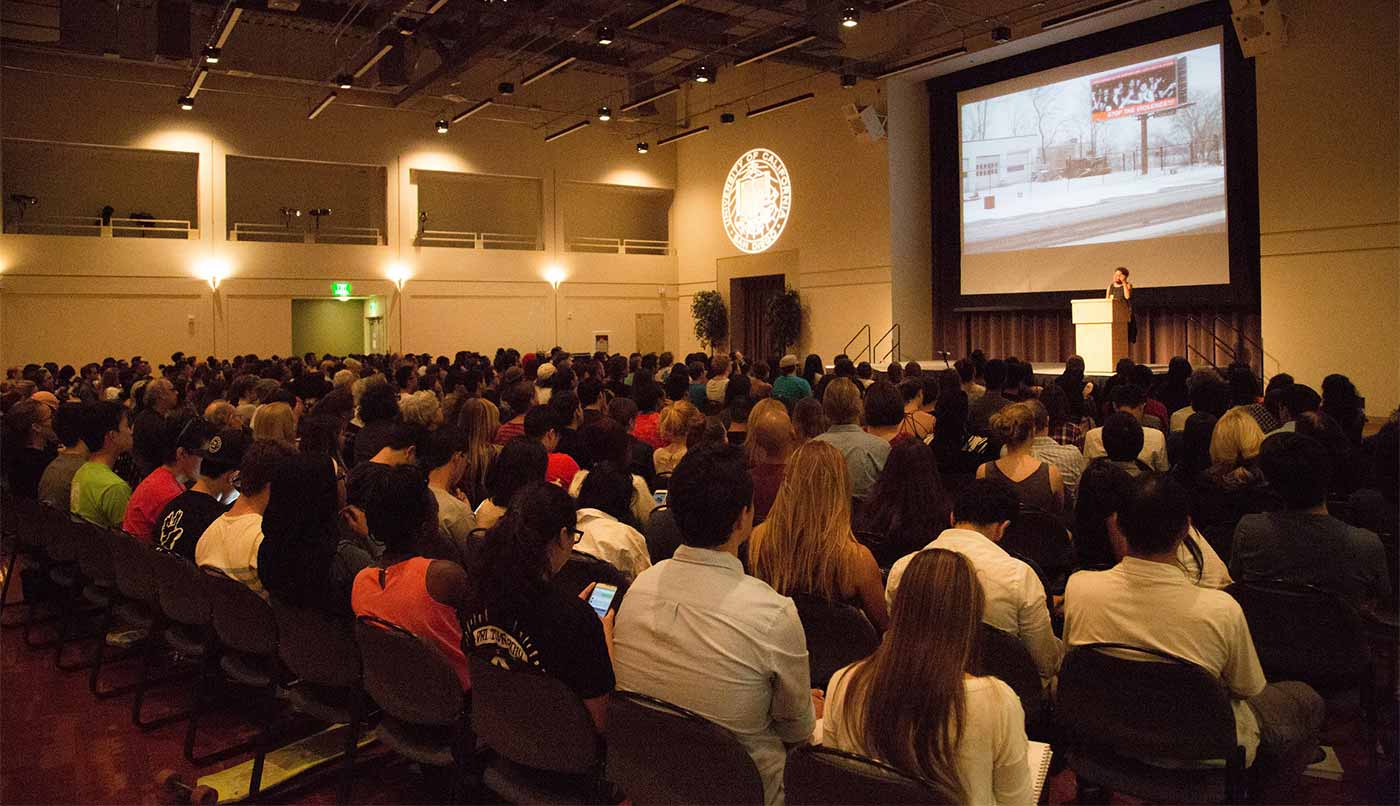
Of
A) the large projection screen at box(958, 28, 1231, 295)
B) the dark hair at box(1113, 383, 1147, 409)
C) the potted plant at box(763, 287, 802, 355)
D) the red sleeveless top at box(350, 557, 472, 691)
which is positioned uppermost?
the large projection screen at box(958, 28, 1231, 295)

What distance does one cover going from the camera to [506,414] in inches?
261

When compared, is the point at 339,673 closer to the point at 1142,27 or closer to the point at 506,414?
the point at 506,414

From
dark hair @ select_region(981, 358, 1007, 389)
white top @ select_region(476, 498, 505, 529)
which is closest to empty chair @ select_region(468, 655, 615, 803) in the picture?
white top @ select_region(476, 498, 505, 529)

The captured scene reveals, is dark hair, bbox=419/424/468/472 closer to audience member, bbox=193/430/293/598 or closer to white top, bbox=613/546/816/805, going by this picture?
audience member, bbox=193/430/293/598

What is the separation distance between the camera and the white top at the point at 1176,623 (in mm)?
2328

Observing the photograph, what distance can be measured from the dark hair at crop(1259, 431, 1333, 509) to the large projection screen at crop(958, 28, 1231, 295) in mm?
10857

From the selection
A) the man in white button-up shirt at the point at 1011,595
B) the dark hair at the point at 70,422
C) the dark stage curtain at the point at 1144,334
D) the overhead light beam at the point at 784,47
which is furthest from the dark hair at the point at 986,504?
the dark stage curtain at the point at 1144,334

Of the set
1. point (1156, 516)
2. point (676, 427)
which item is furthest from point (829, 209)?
point (1156, 516)

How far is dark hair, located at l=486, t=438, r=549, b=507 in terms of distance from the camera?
11.6 feet

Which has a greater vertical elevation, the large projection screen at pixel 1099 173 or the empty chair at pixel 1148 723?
the large projection screen at pixel 1099 173

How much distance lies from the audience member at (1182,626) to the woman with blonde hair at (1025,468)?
151cm

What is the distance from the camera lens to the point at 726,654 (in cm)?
214

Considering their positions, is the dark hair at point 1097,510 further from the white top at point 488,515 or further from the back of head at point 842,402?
the white top at point 488,515

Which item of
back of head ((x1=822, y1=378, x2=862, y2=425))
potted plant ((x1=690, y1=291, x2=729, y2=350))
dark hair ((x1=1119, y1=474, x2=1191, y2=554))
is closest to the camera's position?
dark hair ((x1=1119, y1=474, x2=1191, y2=554))
